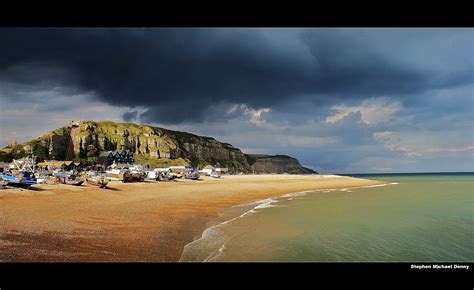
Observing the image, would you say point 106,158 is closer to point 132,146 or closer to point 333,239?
point 132,146

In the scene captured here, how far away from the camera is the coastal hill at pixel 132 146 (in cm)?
9125

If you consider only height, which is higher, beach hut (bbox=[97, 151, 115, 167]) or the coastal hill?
the coastal hill

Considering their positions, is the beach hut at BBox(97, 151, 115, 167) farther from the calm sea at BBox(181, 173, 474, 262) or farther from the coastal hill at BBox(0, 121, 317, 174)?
the calm sea at BBox(181, 173, 474, 262)

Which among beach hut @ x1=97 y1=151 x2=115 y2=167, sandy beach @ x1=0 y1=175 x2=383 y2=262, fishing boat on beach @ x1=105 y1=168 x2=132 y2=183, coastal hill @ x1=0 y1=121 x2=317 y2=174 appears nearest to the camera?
sandy beach @ x1=0 y1=175 x2=383 y2=262

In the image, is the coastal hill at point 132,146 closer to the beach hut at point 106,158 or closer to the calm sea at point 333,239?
the beach hut at point 106,158

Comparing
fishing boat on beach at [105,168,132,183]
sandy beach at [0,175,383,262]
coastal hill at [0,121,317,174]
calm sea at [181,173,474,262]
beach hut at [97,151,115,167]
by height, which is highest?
coastal hill at [0,121,317,174]

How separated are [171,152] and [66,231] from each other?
127656 mm

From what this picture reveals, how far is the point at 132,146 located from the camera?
127 meters

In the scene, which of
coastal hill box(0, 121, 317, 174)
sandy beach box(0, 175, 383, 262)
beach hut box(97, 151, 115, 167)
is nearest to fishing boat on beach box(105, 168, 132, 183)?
sandy beach box(0, 175, 383, 262)

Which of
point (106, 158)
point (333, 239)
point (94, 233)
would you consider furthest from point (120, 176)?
point (106, 158)

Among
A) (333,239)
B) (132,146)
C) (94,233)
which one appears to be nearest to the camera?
(94,233)

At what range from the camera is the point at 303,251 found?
8.99m

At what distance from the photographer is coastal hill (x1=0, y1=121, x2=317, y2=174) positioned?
91.2 meters
